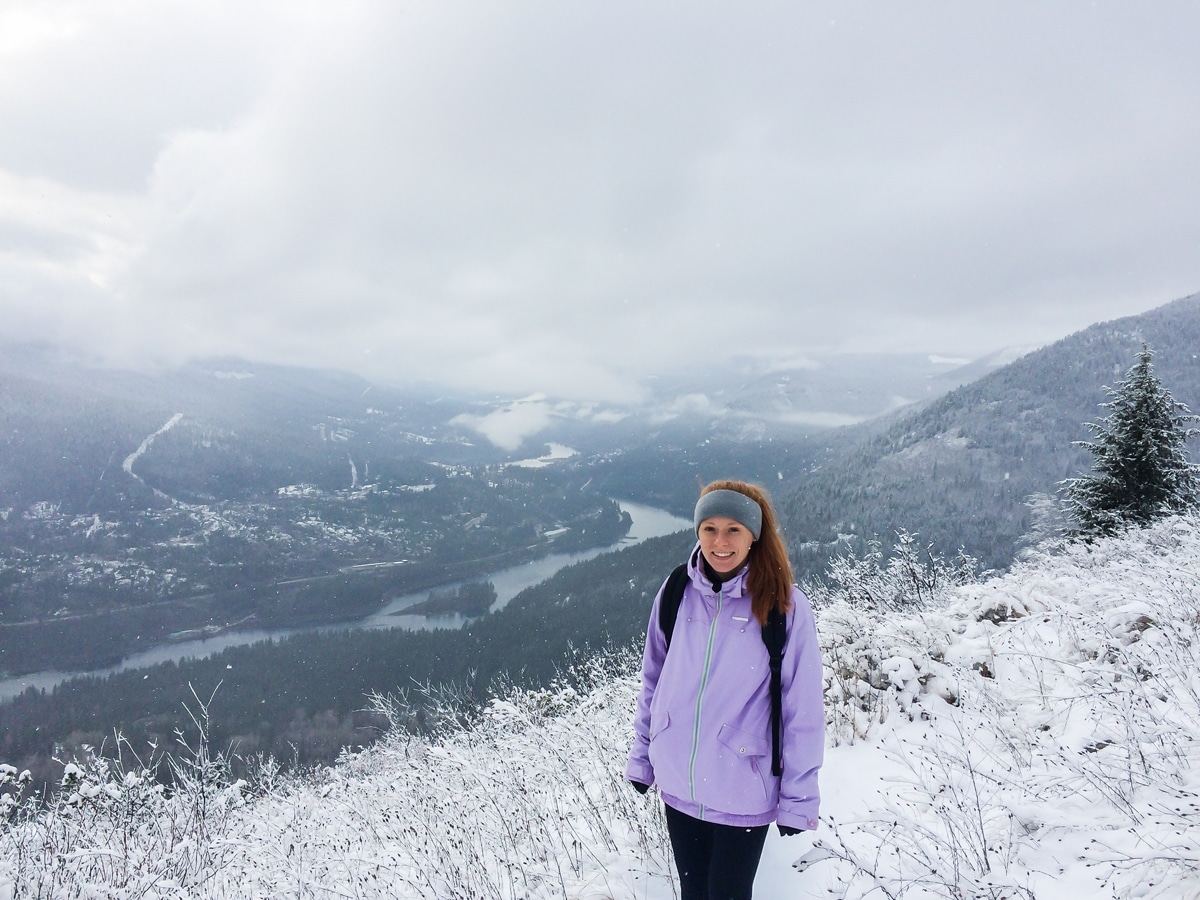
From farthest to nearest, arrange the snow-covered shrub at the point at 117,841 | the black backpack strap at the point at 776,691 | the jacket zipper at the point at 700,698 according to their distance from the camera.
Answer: the snow-covered shrub at the point at 117,841 → the jacket zipper at the point at 700,698 → the black backpack strap at the point at 776,691

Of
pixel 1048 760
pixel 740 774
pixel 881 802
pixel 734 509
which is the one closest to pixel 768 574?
pixel 734 509

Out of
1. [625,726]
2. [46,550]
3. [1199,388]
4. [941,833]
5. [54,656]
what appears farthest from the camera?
[46,550]

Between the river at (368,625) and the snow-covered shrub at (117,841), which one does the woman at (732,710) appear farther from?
the river at (368,625)

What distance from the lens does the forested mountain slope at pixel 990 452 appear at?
66.9 m

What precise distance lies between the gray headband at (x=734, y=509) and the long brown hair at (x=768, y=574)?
6cm

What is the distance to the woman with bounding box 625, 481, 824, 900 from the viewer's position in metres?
2.18

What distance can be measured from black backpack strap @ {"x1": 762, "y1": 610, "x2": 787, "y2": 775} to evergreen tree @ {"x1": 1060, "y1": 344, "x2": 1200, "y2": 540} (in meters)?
17.5

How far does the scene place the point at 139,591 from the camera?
100m

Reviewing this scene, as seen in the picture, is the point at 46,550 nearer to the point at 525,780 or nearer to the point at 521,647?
the point at 521,647

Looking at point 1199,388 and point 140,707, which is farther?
point 1199,388

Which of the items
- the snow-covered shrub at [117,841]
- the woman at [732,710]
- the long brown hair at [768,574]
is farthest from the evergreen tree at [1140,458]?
the snow-covered shrub at [117,841]

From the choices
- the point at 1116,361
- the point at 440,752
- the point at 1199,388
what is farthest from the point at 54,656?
the point at 1116,361

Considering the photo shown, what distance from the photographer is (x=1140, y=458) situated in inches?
580

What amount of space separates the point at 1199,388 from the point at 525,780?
11361 cm
